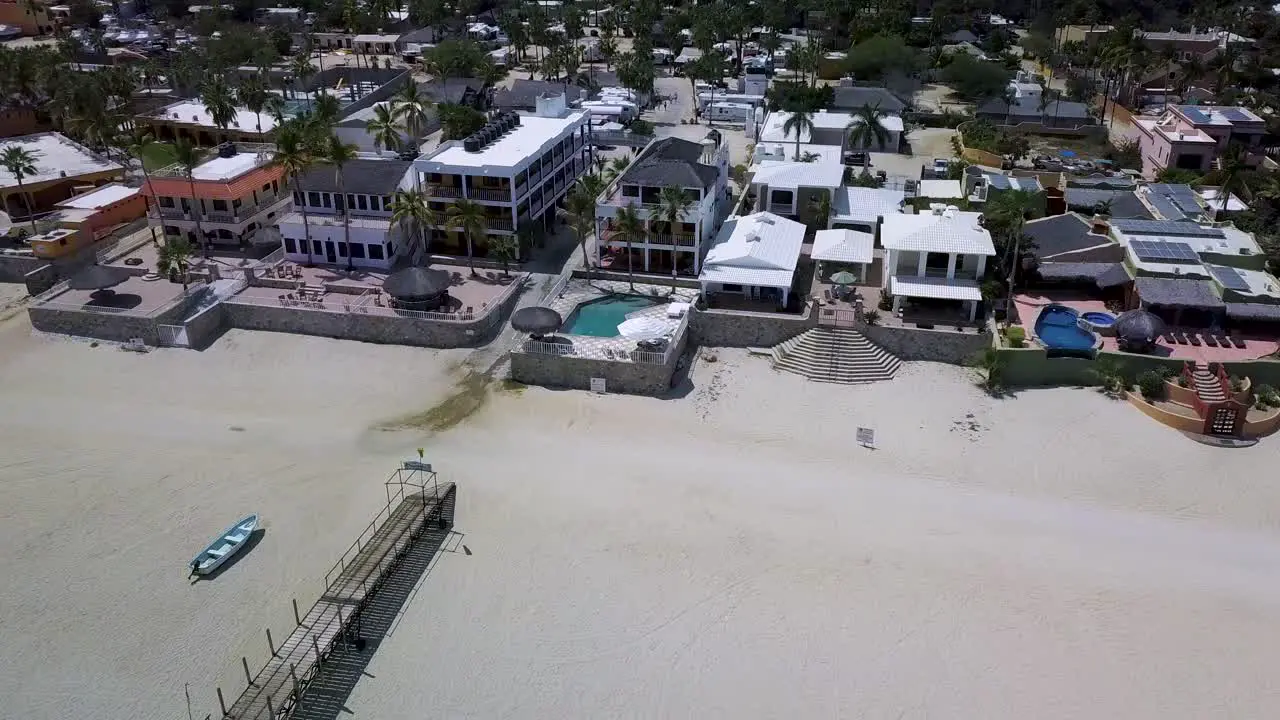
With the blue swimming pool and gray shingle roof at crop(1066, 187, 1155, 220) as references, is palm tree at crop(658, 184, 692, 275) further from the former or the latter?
gray shingle roof at crop(1066, 187, 1155, 220)

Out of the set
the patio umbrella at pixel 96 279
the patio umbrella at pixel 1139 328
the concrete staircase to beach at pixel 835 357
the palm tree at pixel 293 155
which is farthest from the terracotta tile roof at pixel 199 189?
the patio umbrella at pixel 1139 328

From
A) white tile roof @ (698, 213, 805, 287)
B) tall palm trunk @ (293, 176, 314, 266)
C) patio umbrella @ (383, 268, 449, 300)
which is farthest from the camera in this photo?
tall palm trunk @ (293, 176, 314, 266)

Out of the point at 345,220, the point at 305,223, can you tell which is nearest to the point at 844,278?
the point at 345,220

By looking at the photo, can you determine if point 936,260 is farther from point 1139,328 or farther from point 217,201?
point 217,201

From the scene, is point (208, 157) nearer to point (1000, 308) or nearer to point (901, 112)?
point (1000, 308)

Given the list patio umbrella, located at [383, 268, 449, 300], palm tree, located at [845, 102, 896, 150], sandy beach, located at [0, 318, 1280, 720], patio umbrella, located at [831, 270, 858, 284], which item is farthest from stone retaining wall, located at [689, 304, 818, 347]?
palm tree, located at [845, 102, 896, 150]

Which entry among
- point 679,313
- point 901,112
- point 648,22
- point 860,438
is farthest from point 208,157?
point 648,22
